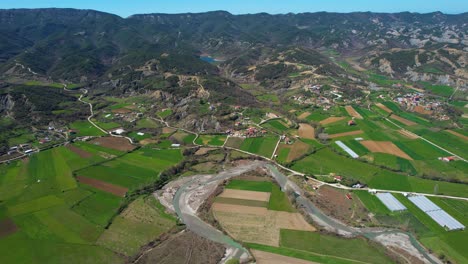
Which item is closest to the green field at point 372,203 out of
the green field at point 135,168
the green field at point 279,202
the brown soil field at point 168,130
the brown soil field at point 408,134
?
the green field at point 279,202

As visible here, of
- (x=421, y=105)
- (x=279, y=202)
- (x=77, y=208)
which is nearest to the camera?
(x=77, y=208)

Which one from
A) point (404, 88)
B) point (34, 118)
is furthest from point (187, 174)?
point (404, 88)

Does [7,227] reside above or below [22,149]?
below

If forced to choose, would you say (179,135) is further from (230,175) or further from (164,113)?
(230,175)

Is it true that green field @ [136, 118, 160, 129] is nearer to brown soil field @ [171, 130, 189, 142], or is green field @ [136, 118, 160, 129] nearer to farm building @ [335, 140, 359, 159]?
brown soil field @ [171, 130, 189, 142]

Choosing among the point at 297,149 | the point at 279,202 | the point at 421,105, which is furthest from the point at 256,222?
the point at 421,105

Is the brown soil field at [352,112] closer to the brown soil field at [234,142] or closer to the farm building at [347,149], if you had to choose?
the farm building at [347,149]

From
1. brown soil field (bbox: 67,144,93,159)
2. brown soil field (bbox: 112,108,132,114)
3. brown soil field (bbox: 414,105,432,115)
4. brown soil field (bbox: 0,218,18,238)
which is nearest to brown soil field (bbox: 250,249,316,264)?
brown soil field (bbox: 0,218,18,238)
